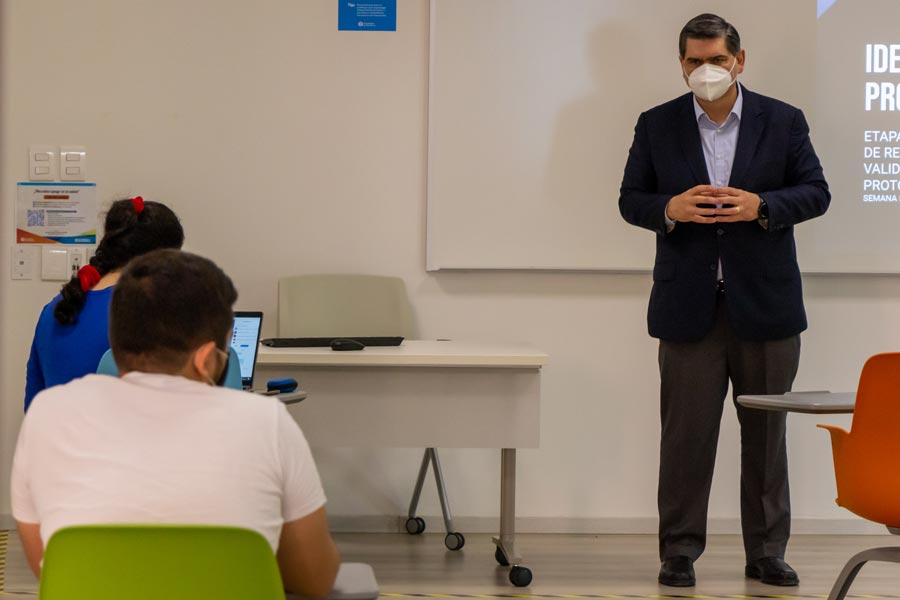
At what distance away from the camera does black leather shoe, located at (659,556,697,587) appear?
337cm

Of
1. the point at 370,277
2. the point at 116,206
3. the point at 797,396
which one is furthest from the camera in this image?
the point at 370,277

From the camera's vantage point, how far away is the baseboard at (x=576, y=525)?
4.30m

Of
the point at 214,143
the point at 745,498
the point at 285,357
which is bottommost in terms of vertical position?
the point at 745,498

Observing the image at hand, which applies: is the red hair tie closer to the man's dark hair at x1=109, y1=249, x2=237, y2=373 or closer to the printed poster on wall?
the man's dark hair at x1=109, y1=249, x2=237, y2=373

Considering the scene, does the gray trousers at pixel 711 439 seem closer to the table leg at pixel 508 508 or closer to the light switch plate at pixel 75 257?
the table leg at pixel 508 508

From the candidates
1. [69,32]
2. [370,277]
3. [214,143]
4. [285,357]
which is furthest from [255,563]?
[69,32]

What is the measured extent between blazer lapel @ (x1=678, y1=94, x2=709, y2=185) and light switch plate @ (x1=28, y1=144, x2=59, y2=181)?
2.59 metres

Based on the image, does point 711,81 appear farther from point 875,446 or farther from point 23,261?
point 23,261

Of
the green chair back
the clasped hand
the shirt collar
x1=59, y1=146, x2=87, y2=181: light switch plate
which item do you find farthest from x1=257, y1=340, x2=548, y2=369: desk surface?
the green chair back

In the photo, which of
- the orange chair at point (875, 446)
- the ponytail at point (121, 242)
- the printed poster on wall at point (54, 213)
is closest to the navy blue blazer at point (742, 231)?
the orange chair at point (875, 446)

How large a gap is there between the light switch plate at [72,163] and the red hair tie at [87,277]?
76.6 inches

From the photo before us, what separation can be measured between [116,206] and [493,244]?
6.61 ft

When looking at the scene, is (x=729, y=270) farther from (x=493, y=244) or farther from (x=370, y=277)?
(x=370, y=277)

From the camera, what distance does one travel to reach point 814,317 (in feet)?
14.4
